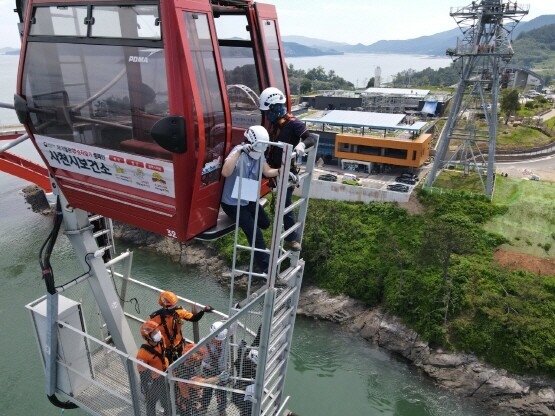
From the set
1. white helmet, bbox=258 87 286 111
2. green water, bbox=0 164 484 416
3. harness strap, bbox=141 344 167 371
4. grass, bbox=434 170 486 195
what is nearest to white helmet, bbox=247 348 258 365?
harness strap, bbox=141 344 167 371

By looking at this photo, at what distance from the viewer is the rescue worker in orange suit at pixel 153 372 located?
14.2ft

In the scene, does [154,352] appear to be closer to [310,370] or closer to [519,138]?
[310,370]

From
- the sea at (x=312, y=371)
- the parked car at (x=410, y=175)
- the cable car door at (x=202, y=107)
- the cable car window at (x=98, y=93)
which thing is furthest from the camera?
the parked car at (x=410, y=175)

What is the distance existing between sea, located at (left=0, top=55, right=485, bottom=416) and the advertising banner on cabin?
964cm

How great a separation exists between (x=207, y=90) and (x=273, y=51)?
1589 millimetres

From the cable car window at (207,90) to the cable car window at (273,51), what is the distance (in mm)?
1275

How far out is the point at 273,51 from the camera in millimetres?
5125

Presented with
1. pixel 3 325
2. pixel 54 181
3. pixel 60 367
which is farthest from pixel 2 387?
pixel 54 181

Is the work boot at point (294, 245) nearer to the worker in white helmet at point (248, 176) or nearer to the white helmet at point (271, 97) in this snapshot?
the worker in white helmet at point (248, 176)

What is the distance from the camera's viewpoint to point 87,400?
5164mm

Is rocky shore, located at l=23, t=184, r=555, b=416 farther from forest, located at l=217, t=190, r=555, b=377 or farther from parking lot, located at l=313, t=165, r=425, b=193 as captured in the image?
parking lot, located at l=313, t=165, r=425, b=193

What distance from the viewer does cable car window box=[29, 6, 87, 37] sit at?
13.6 ft

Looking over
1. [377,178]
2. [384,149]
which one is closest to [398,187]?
[377,178]

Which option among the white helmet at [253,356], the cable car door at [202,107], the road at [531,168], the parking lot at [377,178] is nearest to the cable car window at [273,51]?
the cable car door at [202,107]
